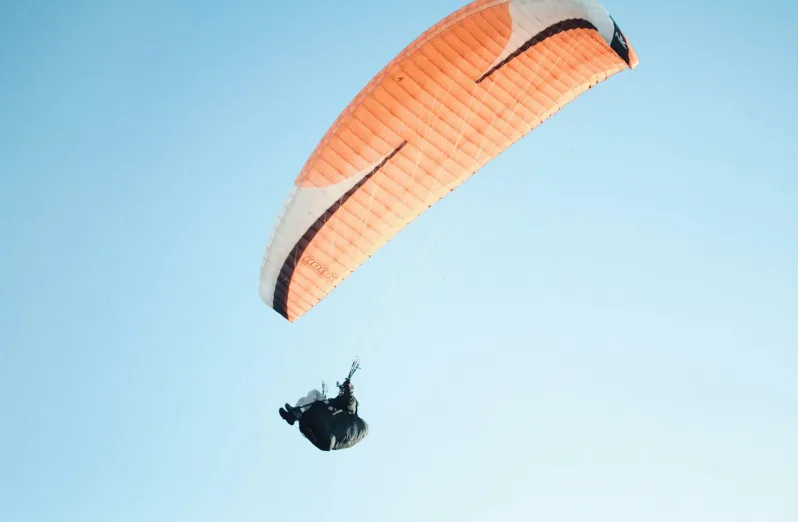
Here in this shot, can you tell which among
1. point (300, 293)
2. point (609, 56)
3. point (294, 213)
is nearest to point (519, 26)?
point (609, 56)

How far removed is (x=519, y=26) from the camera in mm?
15984

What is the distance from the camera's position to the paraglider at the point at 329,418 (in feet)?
51.2

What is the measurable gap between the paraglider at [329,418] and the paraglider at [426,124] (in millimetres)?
2765

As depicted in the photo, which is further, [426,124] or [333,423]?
[426,124]

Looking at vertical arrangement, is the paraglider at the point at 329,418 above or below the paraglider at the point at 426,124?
below

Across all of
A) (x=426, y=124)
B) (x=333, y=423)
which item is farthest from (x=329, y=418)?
(x=426, y=124)

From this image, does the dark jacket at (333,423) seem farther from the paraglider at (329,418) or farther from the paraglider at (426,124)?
the paraglider at (426,124)

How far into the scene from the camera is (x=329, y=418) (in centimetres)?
1570

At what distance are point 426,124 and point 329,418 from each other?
5704 millimetres

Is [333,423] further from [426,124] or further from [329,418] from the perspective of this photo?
[426,124]

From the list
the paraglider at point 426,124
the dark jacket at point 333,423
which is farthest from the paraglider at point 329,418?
the paraglider at point 426,124

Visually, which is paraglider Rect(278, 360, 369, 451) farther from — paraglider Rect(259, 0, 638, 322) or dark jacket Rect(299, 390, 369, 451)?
→ paraglider Rect(259, 0, 638, 322)

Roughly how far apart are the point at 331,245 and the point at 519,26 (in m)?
5.36

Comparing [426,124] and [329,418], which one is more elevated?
[426,124]
